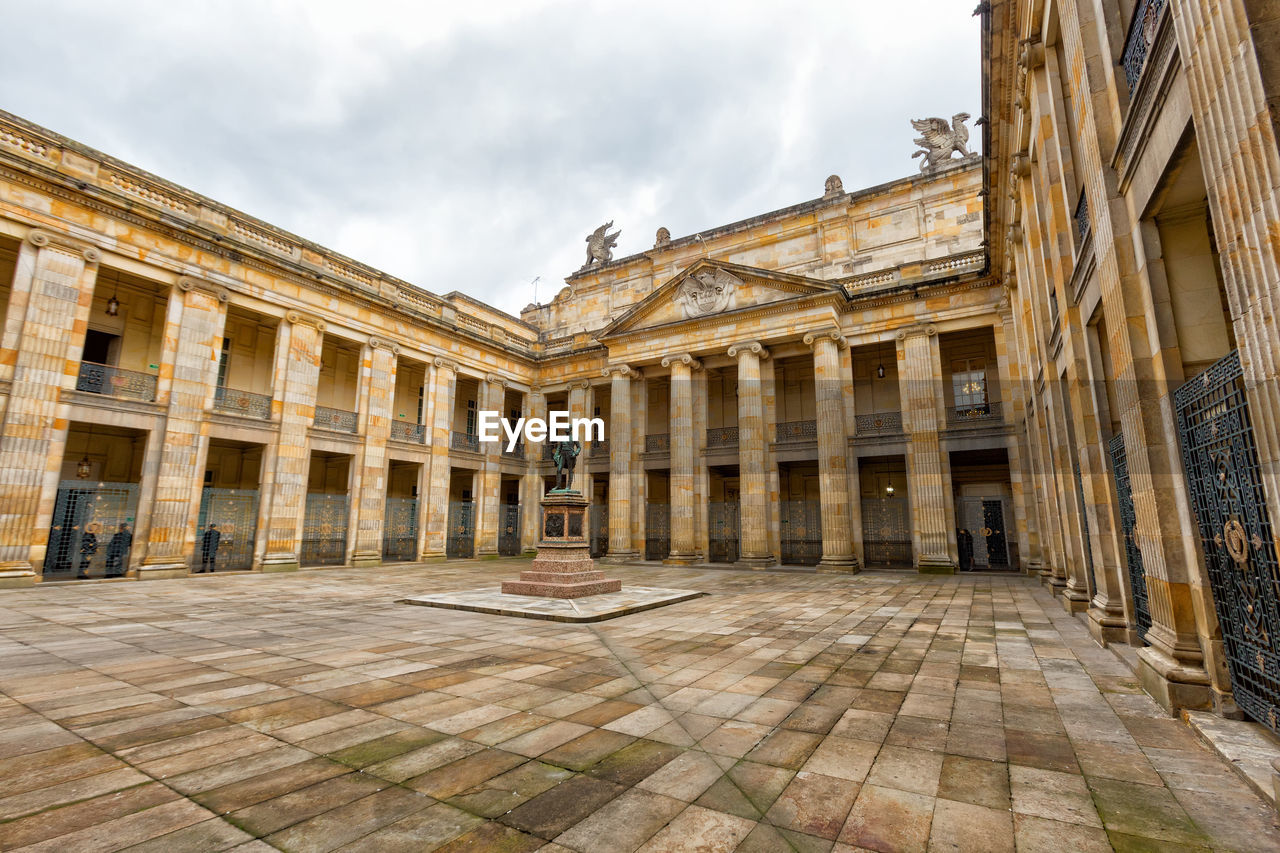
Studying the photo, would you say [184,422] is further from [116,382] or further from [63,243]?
[63,243]

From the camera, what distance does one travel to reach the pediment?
19031 millimetres

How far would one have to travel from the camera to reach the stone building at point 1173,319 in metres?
2.95

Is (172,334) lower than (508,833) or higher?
higher

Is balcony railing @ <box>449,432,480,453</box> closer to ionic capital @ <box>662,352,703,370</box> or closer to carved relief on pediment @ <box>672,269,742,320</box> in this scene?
ionic capital @ <box>662,352,703,370</box>

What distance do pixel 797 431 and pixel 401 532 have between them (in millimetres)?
15321

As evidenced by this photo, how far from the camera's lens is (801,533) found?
20531 millimetres

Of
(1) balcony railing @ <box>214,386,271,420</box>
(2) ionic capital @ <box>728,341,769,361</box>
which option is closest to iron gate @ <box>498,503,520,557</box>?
(1) balcony railing @ <box>214,386,271,420</box>

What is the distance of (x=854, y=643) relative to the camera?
6.78m

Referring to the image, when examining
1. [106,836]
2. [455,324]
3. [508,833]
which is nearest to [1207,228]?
[508,833]

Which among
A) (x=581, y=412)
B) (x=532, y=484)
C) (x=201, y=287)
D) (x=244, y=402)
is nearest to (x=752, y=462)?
(x=581, y=412)

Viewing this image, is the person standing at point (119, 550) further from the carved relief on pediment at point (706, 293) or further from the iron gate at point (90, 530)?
the carved relief on pediment at point (706, 293)

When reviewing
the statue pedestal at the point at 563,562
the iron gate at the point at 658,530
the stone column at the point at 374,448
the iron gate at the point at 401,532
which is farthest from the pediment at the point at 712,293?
the statue pedestal at the point at 563,562

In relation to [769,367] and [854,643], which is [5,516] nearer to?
[854,643]

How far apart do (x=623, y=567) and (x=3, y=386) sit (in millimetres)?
16334
